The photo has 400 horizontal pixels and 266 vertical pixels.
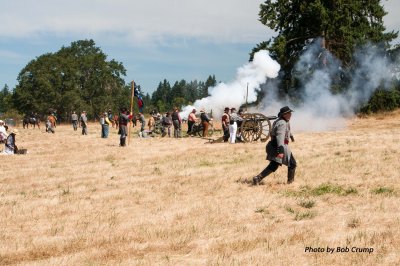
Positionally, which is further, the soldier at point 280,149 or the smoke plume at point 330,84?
the smoke plume at point 330,84

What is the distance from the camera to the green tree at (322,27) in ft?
107

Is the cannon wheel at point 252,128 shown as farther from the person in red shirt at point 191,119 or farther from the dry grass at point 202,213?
the dry grass at point 202,213

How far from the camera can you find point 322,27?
1283 inches

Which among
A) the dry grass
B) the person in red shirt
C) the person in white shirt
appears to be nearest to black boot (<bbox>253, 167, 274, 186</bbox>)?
the dry grass

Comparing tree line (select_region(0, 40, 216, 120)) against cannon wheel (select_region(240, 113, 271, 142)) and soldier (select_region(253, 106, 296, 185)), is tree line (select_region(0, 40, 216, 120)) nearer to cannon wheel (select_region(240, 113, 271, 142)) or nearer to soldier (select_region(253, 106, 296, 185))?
cannon wheel (select_region(240, 113, 271, 142))

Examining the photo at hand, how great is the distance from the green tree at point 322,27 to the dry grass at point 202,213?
2121cm

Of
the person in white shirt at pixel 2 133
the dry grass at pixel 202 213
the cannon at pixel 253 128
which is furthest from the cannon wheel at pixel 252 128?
the person in white shirt at pixel 2 133

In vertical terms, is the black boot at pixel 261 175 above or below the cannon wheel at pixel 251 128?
below

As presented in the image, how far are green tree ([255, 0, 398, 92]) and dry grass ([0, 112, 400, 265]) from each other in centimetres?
2121

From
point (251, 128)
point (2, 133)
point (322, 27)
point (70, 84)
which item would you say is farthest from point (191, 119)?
point (70, 84)

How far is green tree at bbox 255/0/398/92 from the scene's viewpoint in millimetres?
32656

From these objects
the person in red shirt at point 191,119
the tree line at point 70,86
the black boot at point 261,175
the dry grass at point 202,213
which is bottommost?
the dry grass at point 202,213

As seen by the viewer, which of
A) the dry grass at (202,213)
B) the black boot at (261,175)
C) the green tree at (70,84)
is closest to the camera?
the dry grass at (202,213)

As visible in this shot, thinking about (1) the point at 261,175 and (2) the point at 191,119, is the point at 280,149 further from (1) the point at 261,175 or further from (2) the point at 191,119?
(2) the point at 191,119
